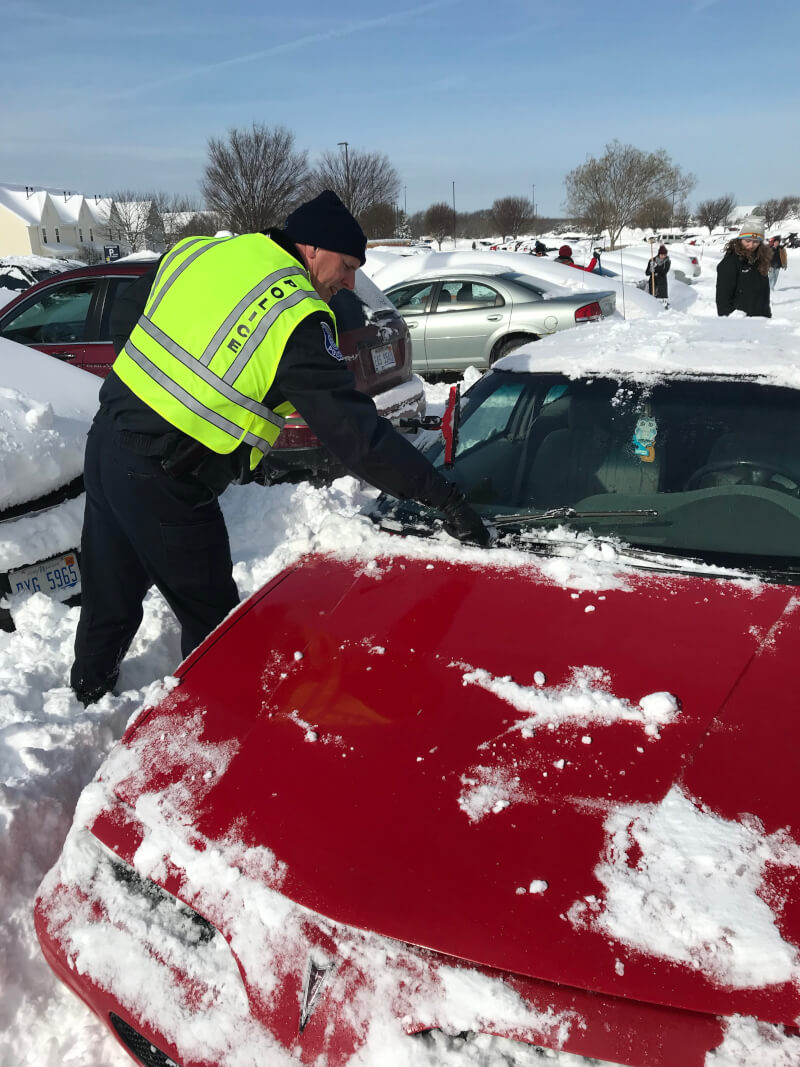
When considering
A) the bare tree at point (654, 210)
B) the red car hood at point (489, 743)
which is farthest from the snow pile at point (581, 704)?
the bare tree at point (654, 210)

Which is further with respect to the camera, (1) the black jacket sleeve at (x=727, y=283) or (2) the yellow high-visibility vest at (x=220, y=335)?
(1) the black jacket sleeve at (x=727, y=283)

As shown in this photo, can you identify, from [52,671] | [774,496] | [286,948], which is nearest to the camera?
[286,948]

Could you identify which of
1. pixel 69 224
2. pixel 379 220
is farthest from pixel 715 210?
pixel 69 224

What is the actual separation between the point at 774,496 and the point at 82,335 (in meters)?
5.76

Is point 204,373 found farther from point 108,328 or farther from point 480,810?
point 108,328

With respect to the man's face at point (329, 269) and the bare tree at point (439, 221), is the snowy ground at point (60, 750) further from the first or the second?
the bare tree at point (439, 221)

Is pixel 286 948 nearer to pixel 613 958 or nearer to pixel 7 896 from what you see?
pixel 613 958

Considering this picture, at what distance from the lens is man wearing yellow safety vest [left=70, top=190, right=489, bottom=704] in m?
2.33

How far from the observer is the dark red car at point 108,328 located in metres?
6.22

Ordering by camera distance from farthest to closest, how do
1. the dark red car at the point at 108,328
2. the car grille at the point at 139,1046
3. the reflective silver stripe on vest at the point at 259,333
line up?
the dark red car at the point at 108,328, the reflective silver stripe on vest at the point at 259,333, the car grille at the point at 139,1046

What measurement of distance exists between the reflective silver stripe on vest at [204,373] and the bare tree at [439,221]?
56.0 meters

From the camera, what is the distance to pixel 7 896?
85.8 inches

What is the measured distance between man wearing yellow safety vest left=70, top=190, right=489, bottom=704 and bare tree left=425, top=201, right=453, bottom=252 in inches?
2198

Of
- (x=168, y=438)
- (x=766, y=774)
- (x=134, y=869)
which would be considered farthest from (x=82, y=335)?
(x=766, y=774)
